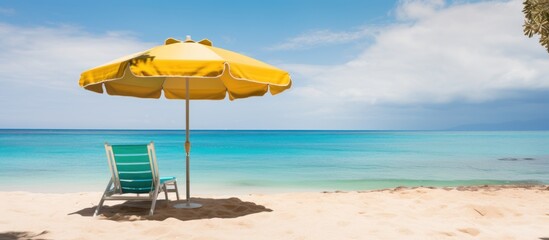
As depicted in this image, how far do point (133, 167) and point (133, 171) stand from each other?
0.05m

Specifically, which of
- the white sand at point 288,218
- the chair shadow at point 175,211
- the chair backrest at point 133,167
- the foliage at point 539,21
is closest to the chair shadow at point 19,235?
the white sand at point 288,218

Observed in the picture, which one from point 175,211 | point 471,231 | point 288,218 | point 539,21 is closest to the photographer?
point 539,21

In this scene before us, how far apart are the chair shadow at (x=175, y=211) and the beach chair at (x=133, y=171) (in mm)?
205

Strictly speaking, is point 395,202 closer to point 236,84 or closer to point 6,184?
→ point 236,84

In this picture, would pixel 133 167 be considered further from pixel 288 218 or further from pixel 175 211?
pixel 288 218

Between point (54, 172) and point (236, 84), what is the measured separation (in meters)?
10.2

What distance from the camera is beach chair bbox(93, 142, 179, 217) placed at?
4859 mm

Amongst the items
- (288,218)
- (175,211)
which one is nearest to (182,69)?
(175,211)

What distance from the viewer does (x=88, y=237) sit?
12.8 feet

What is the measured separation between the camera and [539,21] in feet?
10.5

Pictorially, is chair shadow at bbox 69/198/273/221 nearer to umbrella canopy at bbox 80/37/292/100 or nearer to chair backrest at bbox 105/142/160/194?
chair backrest at bbox 105/142/160/194

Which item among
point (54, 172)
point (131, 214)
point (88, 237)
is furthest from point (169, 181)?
point (54, 172)

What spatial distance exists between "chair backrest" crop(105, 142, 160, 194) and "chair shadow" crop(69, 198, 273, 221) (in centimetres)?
33

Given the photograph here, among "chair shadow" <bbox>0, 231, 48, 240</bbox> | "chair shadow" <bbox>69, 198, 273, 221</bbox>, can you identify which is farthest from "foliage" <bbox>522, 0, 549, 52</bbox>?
"chair shadow" <bbox>0, 231, 48, 240</bbox>
